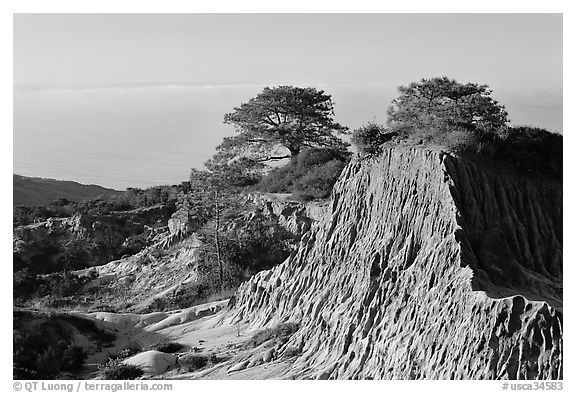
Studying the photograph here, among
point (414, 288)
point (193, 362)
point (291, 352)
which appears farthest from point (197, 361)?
point (414, 288)

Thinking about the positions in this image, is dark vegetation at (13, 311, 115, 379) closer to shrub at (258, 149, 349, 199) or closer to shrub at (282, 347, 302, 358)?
shrub at (282, 347, 302, 358)

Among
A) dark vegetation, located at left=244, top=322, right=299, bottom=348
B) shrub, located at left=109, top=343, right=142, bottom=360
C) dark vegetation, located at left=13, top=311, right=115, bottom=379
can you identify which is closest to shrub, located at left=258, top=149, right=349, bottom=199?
shrub, located at left=109, top=343, right=142, bottom=360

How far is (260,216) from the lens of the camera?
37.5 meters

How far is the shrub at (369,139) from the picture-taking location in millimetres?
24656

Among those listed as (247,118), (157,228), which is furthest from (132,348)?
(247,118)

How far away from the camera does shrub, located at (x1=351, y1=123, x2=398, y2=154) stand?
24656mm

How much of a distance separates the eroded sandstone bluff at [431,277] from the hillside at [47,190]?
4331 cm

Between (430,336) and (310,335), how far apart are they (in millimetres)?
4881

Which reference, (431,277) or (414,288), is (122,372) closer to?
(414,288)

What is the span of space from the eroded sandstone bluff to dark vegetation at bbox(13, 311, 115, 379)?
6.88 metres

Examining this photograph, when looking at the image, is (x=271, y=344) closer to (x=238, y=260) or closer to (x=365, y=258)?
(x=365, y=258)

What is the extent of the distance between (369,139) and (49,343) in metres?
12.9

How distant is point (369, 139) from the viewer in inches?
978

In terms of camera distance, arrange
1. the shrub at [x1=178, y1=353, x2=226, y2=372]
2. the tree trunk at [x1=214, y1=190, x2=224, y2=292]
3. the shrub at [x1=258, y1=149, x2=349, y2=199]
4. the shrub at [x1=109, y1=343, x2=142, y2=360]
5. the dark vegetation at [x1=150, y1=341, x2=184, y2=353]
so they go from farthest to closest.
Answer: the shrub at [x1=258, y1=149, x2=349, y2=199]
the tree trunk at [x1=214, y1=190, x2=224, y2=292]
the shrub at [x1=109, y1=343, x2=142, y2=360]
the dark vegetation at [x1=150, y1=341, x2=184, y2=353]
the shrub at [x1=178, y1=353, x2=226, y2=372]
